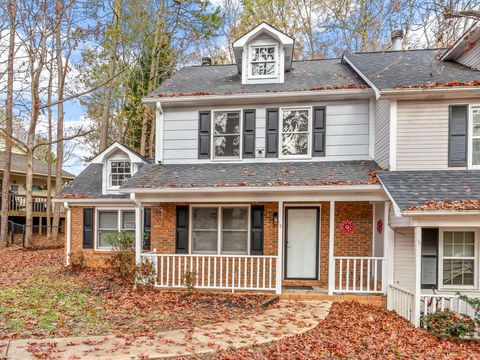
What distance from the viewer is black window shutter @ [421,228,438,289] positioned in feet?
27.4

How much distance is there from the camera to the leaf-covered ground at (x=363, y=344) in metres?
5.56

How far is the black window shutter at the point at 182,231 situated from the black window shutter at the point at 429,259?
5.98 meters

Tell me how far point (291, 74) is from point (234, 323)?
7.98 m

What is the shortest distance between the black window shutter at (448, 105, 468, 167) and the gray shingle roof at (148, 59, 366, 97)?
246cm

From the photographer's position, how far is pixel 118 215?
12648 millimetres

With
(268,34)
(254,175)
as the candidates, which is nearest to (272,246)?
(254,175)

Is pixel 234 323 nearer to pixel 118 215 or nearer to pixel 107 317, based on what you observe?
pixel 107 317

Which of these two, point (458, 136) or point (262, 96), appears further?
point (262, 96)

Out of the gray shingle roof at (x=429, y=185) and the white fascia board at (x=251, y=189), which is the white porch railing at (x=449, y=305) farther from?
the white fascia board at (x=251, y=189)

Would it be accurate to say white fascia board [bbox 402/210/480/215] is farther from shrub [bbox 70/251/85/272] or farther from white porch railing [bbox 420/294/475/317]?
shrub [bbox 70/251/85/272]

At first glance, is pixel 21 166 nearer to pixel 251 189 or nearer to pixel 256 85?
pixel 256 85

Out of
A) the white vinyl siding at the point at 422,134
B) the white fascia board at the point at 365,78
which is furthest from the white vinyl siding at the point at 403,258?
the white fascia board at the point at 365,78

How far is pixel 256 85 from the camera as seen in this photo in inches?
438

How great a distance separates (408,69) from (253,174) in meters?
5.18
